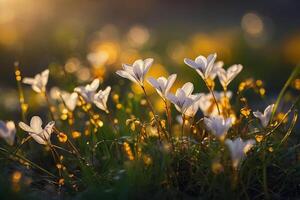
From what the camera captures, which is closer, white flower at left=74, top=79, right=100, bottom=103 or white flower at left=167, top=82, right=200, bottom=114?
white flower at left=167, top=82, right=200, bottom=114

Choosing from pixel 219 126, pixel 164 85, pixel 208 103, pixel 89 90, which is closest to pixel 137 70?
pixel 164 85

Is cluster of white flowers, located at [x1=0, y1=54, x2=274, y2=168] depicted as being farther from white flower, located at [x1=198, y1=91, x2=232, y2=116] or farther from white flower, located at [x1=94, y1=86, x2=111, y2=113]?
white flower, located at [x1=198, y1=91, x2=232, y2=116]

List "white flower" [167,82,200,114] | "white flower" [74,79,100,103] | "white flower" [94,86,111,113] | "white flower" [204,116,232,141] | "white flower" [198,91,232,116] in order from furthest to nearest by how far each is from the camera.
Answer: "white flower" [198,91,232,116] < "white flower" [74,79,100,103] < "white flower" [94,86,111,113] < "white flower" [167,82,200,114] < "white flower" [204,116,232,141]

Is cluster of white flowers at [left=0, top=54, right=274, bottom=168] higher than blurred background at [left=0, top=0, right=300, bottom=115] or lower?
lower

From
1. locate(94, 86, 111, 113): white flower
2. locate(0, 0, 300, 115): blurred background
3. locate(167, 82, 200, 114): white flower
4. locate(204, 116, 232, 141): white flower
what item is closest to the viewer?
locate(204, 116, 232, 141): white flower

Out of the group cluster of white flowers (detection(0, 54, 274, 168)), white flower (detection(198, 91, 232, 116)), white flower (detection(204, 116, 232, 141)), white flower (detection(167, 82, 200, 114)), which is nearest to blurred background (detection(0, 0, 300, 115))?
white flower (detection(198, 91, 232, 116))

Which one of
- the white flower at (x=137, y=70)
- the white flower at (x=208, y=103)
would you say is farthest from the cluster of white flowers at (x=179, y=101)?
the white flower at (x=208, y=103)

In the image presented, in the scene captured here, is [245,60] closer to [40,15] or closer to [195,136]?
[195,136]

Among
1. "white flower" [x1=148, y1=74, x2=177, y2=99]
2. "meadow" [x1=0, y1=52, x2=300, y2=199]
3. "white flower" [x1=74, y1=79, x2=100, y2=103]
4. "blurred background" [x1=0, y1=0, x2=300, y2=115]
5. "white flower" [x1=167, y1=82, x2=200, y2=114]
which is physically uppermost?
"blurred background" [x1=0, y1=0, x2=300, y2=115]
